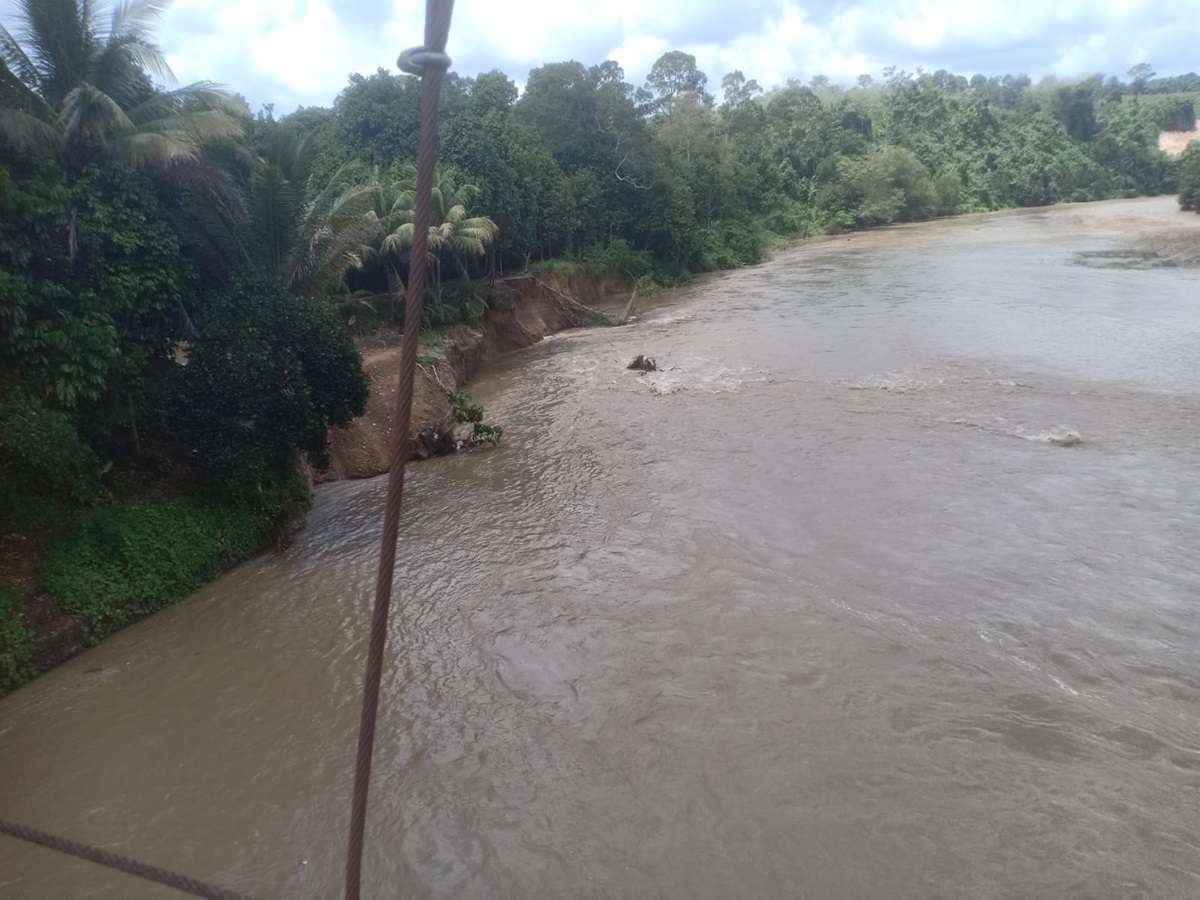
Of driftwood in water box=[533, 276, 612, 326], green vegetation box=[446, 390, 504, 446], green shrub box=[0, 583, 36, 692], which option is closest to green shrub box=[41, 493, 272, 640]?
green shrub box=[0, 583, 36, 692]

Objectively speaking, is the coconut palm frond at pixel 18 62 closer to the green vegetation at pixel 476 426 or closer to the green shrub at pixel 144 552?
the green shrub at pixel 144 552

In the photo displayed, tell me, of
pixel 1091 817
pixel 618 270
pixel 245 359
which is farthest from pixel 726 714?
pixel 618 270

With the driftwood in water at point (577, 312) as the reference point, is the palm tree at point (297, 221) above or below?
above

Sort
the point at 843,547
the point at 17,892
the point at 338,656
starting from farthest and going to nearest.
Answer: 1. the point at 843,547
2. the point at 338,656
3. the point at 17,892

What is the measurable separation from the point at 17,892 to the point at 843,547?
7667 millimetres

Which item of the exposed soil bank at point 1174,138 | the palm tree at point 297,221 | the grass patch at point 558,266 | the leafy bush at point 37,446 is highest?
the exposed soil bank at point 1174,138

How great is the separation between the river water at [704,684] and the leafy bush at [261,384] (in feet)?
4.62

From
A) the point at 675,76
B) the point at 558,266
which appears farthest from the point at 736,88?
the point at 558,266

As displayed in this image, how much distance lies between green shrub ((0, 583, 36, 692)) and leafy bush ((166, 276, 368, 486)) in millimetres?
2402

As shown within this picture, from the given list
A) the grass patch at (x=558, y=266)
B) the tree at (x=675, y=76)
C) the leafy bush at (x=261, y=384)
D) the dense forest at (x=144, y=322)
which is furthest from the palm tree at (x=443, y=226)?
the tree at (x=675, y=76)

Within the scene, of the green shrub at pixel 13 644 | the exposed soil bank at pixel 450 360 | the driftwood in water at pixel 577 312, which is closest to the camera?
the green shrub at pixel 13 644

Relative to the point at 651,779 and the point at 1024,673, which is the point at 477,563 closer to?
the point at 651,779

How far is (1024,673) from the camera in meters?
6.93

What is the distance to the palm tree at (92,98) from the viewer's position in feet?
31.2
